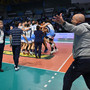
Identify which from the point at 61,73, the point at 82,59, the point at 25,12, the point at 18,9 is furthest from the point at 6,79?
the point at 18,9

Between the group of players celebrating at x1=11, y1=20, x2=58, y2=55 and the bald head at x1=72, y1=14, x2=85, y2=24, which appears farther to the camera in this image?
the group of players celebrating at x1=11, y1=20, x2=58, y2=55

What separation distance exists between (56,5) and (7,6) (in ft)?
36.2

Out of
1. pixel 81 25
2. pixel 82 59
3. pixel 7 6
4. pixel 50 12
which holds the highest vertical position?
pixel 7 6

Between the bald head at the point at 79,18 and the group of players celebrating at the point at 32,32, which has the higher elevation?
the bald head at the point at 79,18

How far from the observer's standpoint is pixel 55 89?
310cm

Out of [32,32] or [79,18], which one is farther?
[32,32]

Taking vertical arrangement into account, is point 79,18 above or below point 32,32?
above

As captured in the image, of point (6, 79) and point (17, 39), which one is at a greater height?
point (17, 39)

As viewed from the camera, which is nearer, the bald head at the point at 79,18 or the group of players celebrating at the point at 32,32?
the bald head at the point at 79,18

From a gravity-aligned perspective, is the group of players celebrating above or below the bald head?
below

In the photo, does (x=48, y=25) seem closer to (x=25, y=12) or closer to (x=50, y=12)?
(x=50, y=12)

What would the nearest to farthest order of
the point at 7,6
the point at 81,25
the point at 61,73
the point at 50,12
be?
the point at 81,25 → the point at 61,73 → the point at 50,12 → the point at 7,6

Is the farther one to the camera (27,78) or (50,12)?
(50,12)

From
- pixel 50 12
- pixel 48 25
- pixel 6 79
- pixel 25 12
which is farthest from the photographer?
pixel 25 12
